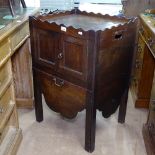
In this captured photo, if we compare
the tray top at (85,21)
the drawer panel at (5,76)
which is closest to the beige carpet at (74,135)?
the drawer panel at (5,76)

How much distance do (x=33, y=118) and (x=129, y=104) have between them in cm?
97

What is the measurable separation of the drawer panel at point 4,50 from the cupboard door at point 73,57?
342 millimetres

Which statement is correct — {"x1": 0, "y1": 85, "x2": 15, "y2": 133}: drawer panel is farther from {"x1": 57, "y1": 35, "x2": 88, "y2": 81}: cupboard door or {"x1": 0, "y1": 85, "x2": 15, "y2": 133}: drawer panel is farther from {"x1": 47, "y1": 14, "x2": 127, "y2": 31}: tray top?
{"x1": 47, "y1": 14, "x2": 127, "y2": 31}: tray top

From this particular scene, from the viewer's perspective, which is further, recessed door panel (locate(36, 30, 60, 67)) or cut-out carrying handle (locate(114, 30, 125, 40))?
recessed door panel (locate(36, 30, 60, 67))

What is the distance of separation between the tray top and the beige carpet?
2.87 ft

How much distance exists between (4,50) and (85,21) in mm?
695

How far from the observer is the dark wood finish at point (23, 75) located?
2.10 metres

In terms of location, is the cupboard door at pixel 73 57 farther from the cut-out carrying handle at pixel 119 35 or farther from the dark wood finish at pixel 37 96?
the dark wood finish at pixel 37 96

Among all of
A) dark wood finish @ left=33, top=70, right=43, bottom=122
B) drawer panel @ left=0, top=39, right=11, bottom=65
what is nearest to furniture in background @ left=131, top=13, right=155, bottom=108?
dark wood finish @ left=33, top=70, right=43, bottom=122

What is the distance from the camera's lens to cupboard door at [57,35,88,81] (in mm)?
1483

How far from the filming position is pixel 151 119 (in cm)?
→ 173

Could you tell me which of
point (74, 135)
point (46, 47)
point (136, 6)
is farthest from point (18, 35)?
point (136, 6)

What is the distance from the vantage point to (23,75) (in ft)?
7.14

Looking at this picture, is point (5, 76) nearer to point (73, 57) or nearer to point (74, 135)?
point (73, 57)
